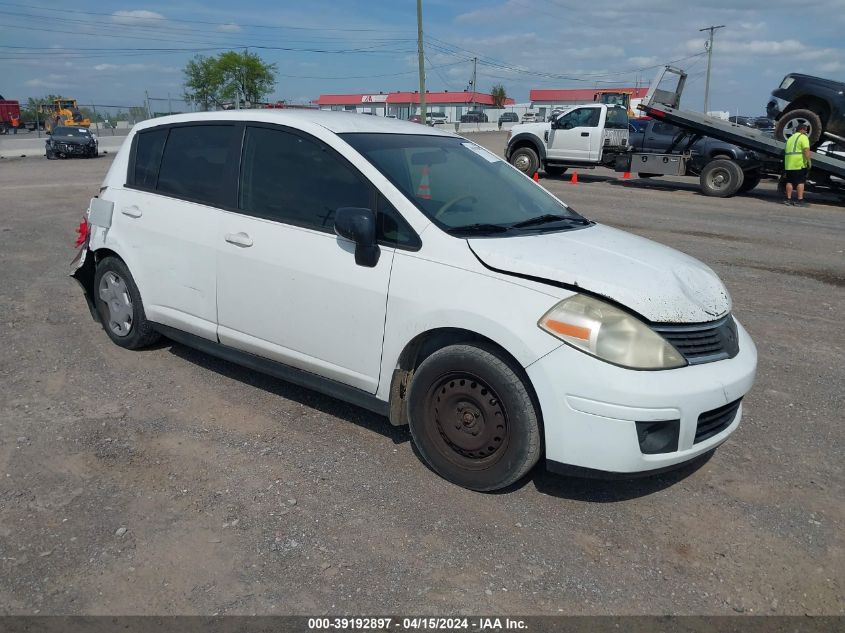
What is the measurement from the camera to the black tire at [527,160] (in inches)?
801

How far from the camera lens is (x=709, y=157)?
1764 centimetres

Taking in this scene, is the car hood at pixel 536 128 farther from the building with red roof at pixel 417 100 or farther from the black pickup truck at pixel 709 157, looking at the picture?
the building with red roof at pixel 417 100

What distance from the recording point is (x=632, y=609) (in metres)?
2.69

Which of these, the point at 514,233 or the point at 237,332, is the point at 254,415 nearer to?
the point at 237,332

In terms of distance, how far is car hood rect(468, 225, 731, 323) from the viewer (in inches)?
124

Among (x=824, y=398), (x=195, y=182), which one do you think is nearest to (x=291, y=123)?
(x=195, y=182)

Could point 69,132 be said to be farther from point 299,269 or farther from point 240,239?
point 299,269

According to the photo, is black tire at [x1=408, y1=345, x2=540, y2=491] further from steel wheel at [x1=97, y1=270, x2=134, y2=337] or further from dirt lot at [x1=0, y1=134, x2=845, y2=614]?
steel wheel at [x1=97, y1=270, x2=134, y2=337]

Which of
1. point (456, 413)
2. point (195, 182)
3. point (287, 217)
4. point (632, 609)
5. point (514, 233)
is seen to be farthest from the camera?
point (195, 182)

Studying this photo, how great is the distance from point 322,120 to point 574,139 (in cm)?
1665

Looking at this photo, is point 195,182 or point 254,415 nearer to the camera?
point 254,415

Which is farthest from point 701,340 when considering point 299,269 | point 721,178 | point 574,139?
point 574,139

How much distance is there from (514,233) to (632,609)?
1.89 m

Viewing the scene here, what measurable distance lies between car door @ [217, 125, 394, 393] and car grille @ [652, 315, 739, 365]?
1398 millimetres
